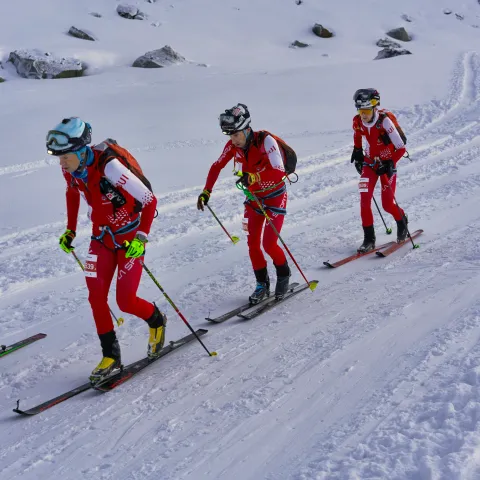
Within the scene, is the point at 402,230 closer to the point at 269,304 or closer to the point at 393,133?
the point at 393,133

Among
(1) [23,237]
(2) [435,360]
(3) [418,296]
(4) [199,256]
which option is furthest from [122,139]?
(2) [435,360]

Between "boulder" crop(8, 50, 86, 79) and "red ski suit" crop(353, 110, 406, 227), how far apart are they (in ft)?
68.7

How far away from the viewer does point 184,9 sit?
4253 cm

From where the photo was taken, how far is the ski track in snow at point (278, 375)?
3.67m

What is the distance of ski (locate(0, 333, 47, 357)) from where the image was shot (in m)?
5.94

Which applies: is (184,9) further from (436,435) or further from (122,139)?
(436,435)

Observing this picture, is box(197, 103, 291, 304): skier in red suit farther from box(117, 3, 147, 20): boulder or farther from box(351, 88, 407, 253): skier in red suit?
box(117, 3, 147, 20): boulder

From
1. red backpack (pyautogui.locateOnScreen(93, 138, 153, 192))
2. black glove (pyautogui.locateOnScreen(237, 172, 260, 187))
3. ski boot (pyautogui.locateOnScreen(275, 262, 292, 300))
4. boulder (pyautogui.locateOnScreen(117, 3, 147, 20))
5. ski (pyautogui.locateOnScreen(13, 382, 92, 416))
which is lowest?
ski (pyautogui.locateOnScreen(13, 382, 92, 416))

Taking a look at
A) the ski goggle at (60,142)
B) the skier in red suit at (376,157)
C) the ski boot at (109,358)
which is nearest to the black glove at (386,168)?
the skier in red suit at (376,157)

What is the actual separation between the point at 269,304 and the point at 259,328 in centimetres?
67

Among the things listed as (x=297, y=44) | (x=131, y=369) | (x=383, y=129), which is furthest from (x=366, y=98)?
(x=297, y=44)

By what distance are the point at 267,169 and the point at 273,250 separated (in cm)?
99

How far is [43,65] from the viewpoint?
2578cm

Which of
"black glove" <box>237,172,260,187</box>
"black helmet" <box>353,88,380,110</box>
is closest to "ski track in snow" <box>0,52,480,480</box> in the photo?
"black glove" <box>237,172,260,187</box>
